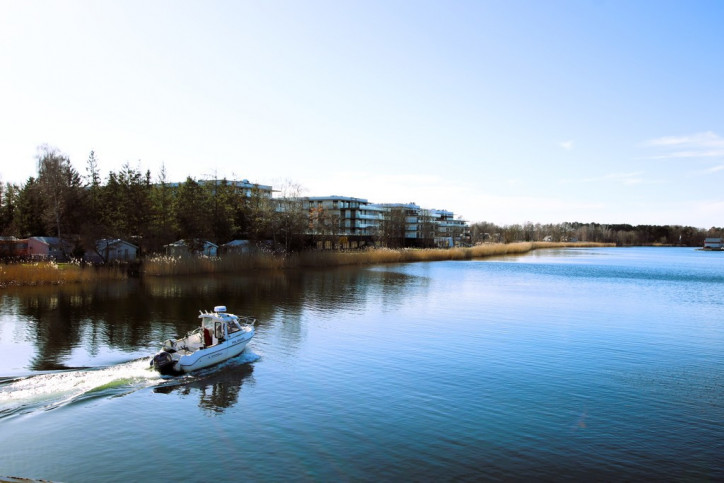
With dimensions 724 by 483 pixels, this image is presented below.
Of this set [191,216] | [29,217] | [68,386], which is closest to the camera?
[68,386]

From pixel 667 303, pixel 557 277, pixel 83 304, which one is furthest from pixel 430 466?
A: pixel 557 277

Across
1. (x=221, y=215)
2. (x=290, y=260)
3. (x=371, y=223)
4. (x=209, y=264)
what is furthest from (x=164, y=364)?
(x=371, y=223)

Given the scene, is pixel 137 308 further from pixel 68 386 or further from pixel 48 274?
pixel 68 386

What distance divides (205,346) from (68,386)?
6.56 meters

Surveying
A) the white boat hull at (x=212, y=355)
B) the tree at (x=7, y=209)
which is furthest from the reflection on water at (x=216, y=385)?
the tree at (x=7, y=209)

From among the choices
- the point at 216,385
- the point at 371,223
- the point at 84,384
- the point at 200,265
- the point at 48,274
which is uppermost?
the point at 371,223

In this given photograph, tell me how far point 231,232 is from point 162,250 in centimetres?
1366

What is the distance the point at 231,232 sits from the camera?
88125mm

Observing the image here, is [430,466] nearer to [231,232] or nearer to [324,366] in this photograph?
[324,366]

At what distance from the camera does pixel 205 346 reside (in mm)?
26922

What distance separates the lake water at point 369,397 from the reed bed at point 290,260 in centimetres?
2157

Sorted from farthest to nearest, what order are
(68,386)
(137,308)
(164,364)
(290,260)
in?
1. (290,260)
2. (137,308)
3. (164,364)
4. (68,386)

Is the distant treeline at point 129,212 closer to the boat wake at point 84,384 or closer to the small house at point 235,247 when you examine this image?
the small house at point 235,247

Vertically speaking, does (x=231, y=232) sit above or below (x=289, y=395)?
above
